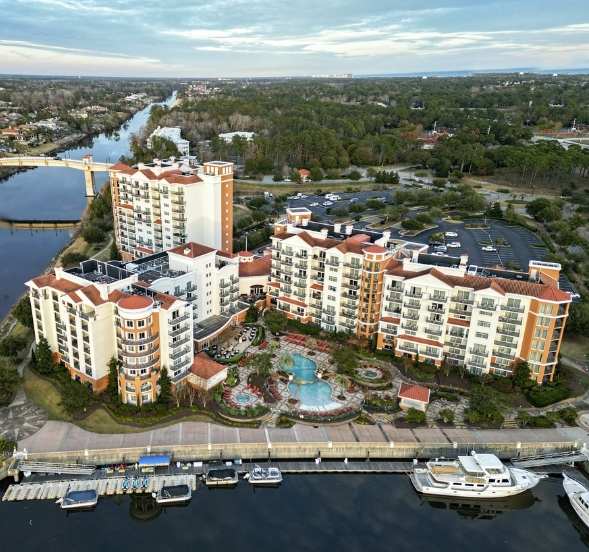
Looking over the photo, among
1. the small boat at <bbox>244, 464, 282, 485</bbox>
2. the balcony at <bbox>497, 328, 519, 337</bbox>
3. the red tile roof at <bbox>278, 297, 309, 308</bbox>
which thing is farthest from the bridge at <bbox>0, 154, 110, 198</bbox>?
the balcony at <bbox>497, 328, 519, 337</bbox>

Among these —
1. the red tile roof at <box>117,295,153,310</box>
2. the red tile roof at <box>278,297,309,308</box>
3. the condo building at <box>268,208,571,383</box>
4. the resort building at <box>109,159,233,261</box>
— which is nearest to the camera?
the red tile roof at <box>117,295,153,310</box>

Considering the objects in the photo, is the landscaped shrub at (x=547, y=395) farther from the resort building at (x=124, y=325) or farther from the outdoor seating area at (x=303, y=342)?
the resort building at (x=124, y=325)

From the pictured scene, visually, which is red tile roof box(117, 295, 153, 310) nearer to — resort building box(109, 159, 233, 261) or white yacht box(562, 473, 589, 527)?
resort building box(109, 159, 233, 261)

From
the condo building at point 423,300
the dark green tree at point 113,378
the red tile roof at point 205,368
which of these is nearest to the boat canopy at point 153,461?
the dark green tree at point 113,378

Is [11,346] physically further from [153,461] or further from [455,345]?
[455,345]

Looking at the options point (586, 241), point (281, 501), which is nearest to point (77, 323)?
point (281, 501)
